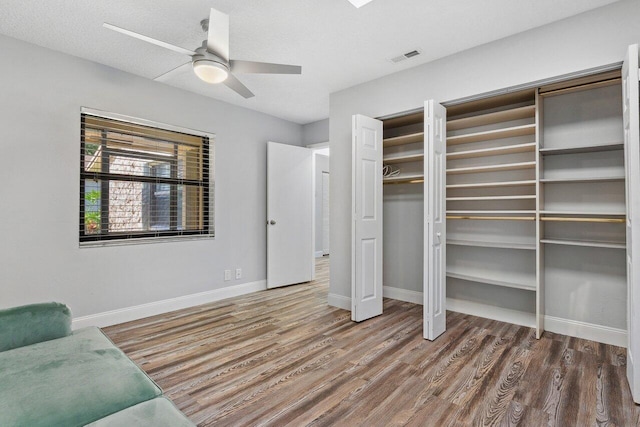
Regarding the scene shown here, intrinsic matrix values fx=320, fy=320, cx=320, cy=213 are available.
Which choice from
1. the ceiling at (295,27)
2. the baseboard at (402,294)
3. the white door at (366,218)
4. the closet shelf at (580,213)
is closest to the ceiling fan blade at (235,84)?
the ceiling at (295,27)

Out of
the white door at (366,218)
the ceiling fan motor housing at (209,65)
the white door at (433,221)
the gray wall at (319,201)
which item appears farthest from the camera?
the gray wall at (319,201)

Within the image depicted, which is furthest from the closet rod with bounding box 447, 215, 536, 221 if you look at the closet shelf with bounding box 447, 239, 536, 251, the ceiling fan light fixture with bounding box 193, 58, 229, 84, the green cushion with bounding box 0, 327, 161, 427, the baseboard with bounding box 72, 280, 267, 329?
the green cushion with bounding box 0, 327, 161, 427

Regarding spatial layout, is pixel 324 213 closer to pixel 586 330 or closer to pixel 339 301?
pixel 339 301

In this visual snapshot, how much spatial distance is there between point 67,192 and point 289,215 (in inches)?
105

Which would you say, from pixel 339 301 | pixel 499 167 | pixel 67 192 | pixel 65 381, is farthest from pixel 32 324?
pixel 499 167

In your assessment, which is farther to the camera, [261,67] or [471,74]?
[471,74]

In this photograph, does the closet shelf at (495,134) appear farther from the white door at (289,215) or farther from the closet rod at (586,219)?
the white door at (289,215)

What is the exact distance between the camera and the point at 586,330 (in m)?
2.79

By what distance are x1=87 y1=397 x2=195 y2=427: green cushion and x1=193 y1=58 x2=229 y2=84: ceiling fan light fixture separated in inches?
Answer: 79.3

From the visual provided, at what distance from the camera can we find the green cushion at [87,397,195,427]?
41.1 inches

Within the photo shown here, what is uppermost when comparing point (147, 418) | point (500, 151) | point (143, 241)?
point (500, 151)

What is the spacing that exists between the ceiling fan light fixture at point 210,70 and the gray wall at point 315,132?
2776 mm

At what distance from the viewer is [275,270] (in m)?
4.69

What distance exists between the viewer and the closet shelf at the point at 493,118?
9.86 ft
